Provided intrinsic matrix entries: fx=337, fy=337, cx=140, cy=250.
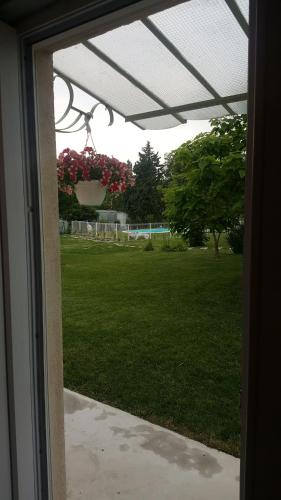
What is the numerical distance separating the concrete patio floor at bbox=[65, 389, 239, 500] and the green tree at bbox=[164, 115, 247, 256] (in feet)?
2.94

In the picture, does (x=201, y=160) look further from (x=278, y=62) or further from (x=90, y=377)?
(x=90, y=377)

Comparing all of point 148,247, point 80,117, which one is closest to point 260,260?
point 80,117

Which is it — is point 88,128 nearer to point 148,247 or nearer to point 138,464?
point 138,464

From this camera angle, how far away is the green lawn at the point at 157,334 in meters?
2.14

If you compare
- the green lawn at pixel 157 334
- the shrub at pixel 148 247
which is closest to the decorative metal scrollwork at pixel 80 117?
the green lawn at pixel 157 334

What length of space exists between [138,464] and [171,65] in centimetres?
142

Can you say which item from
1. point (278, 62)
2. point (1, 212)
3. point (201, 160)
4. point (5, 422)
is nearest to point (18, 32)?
point (1, 212)

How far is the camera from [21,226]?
2.06 feet

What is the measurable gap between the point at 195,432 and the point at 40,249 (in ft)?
5.13

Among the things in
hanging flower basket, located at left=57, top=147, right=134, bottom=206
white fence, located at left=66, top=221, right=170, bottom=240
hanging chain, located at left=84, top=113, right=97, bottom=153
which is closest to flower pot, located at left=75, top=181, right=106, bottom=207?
hanging flower basket, located at left=57, top=147, right=134, bottom=206

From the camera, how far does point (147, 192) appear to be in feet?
5.40

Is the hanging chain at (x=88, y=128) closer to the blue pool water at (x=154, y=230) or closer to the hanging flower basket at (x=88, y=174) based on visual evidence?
the hanging flower basket at (x=88, y=174)

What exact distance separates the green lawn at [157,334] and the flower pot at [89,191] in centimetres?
69

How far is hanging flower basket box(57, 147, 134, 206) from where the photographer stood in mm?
1100
